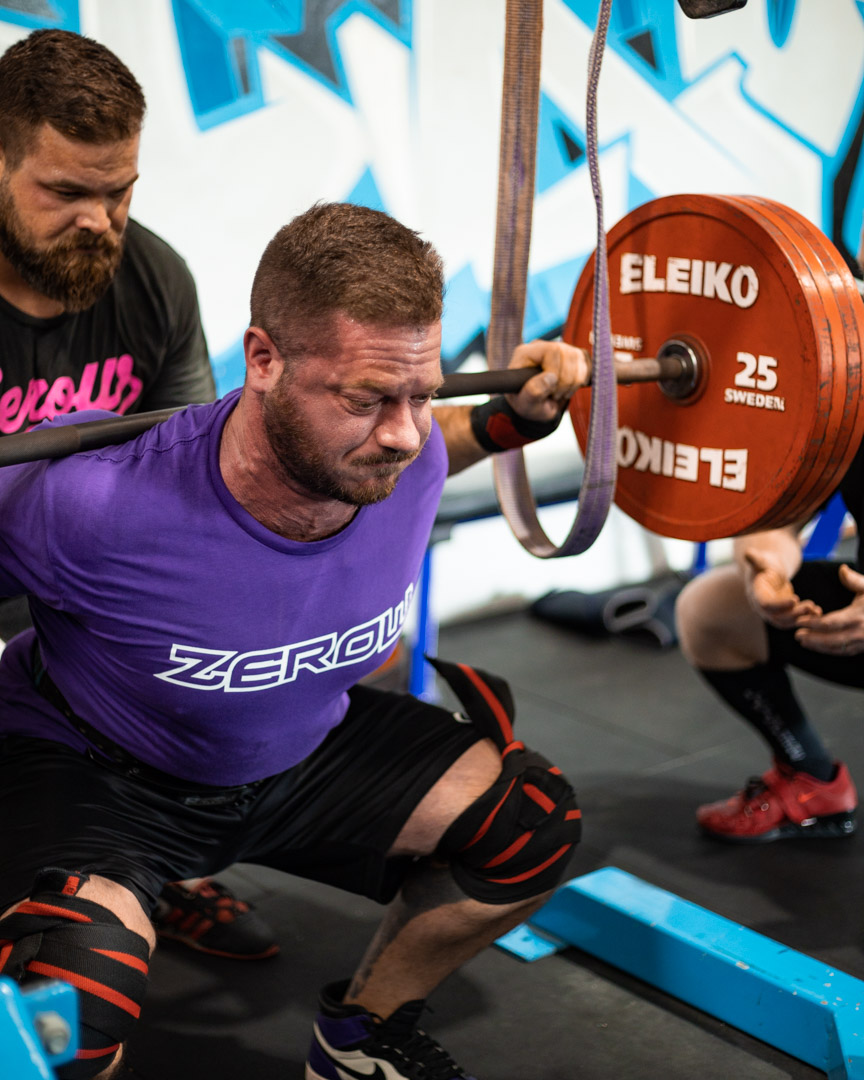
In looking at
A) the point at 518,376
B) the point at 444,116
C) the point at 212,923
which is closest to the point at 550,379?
the point at 518,376

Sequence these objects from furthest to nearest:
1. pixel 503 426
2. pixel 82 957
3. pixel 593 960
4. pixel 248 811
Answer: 1. pixel 593 960
2. pixel 503 426
3. pixel 248 811
4. pixel 82 957

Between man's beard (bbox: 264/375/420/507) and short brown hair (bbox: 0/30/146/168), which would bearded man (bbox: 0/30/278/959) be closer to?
short brown hair (bbox: 0/30/146/168)

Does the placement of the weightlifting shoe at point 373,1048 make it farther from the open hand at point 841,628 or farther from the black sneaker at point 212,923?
the open hand at point 841,628

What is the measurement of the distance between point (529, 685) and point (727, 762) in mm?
770

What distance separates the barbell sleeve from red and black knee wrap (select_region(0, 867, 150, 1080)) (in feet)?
1.75

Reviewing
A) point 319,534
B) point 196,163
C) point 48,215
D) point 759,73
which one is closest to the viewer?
point 319,534

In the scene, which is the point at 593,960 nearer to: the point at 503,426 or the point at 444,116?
the point at 503,426

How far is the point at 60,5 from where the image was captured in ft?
10.2

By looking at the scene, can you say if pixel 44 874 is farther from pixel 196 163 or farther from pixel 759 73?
pixel 759 73

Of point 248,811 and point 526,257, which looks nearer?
point 248,811

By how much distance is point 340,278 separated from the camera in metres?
1.50

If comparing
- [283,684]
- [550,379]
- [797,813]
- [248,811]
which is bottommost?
[797,813]

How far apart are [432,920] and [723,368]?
1.05m

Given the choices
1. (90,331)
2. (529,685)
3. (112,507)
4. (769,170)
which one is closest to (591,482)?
(112,507)
